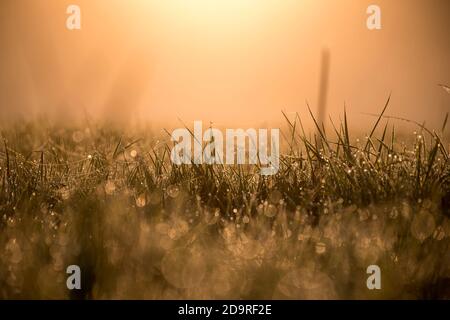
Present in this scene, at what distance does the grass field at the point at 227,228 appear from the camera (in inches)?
53.5

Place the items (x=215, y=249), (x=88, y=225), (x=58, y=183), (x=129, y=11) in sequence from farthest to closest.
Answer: (x=129, y=11), (x=58, y=183), (x=88, y=225), (x=215, y=249)

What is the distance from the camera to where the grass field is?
1.36m

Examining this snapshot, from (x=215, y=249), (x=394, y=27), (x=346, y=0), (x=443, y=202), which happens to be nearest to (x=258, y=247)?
(x=215, y=249)

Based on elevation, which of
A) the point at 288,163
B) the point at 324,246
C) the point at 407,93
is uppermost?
the point at 407,93

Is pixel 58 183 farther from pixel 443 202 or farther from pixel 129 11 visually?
pixel 443 202

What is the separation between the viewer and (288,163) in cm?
201

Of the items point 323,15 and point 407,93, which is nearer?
point 323,15

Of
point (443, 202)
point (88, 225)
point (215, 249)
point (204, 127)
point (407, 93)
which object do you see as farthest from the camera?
point (407, 93)

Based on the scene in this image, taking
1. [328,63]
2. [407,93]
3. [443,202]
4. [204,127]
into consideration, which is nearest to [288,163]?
[204,127]

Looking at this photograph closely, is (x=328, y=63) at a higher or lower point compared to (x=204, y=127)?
higher

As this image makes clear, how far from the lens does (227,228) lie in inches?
62.7

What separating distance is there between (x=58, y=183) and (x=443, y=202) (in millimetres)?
1306

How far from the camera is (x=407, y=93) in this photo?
261 cm

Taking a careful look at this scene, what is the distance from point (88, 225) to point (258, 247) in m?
0.50
